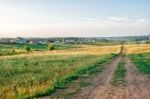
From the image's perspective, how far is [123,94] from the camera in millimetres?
17141

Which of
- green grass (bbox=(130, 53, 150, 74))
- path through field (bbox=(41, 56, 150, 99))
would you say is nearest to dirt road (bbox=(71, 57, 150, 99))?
path through field (bbox=(41, 56, 150, 99))

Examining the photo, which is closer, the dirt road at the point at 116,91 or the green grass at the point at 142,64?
the dirt road at the point at 116,91

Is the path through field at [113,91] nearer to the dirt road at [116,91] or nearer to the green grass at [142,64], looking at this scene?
the dirt road at [116,91]

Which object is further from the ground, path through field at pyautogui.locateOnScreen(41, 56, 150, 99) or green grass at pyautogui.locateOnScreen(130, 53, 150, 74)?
path through field at pyautogui.locateOnScreen(41, 56, 150, 99)

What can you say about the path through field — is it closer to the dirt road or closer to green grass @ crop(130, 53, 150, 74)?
the dirt road

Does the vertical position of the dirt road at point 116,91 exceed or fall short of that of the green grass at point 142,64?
it exceeds it

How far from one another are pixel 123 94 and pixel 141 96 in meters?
0.92

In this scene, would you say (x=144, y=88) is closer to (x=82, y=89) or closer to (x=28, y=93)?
(x=82, y=89)

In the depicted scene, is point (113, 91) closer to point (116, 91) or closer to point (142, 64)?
point (116, 91)

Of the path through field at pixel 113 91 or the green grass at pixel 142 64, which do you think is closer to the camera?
the path through field at pixel 113 91

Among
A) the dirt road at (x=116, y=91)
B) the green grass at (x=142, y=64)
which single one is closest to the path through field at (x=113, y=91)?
the dirt road at (x=116, y=91)

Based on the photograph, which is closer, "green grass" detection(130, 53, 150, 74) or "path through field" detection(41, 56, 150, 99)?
"path through field" detection(41, 56, 150, 99)

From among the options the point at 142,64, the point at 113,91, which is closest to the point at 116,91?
the point at 113,91

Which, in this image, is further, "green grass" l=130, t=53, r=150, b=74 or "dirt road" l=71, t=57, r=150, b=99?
"green grass" l=130, t=53, r=150, b=74
